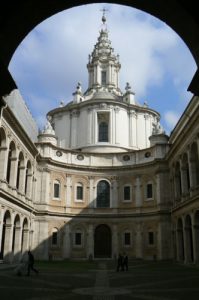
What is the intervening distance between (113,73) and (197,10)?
54336 mm

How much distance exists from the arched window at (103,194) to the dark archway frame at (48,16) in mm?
40286

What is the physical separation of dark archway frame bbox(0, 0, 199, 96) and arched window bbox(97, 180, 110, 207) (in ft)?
132

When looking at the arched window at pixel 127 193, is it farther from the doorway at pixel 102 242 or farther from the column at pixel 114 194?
the doorway at pixel 102 242

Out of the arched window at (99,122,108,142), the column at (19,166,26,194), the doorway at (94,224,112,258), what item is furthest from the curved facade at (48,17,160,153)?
the column at (19,166,26,194)

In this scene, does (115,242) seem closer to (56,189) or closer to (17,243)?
(56,189)

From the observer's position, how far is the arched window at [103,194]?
51031 millimetres

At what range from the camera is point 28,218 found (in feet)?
141

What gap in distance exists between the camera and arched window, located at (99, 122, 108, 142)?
184 feet

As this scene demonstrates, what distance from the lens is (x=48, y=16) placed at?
448 inches

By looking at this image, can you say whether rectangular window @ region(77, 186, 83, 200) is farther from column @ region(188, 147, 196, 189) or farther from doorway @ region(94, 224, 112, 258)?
column @ region(188, 147, 196, 189)

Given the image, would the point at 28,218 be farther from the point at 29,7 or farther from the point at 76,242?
the point at 29,7

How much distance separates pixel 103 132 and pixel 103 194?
10047 millimetres

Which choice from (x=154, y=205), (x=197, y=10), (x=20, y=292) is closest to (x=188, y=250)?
(x=154, y=205)

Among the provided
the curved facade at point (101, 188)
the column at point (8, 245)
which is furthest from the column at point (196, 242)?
the column at point (8, 245)
